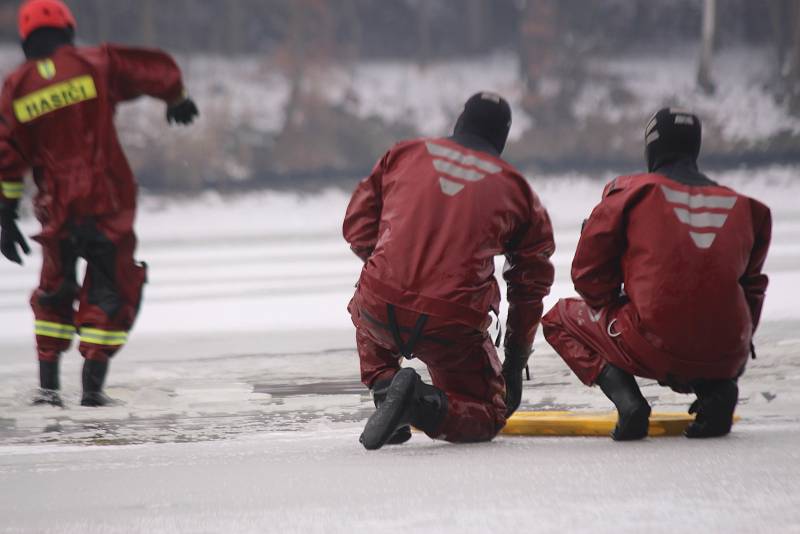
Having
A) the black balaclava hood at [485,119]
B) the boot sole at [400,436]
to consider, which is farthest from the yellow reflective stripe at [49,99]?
the boot sole at [400,436]

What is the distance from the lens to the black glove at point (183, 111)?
4594mm

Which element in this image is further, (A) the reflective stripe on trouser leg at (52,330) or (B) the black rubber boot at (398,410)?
(A) the reflective stripe on trouser leg at (52,330)

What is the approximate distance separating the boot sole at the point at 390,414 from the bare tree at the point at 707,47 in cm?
1661

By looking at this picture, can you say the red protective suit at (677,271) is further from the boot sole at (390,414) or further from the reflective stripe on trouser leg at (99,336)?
the reflective stripe on trouser leg at (99,336)

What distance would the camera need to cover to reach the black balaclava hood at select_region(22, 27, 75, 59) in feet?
14.4

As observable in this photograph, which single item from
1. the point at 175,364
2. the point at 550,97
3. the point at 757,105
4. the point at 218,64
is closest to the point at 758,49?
the point at 757,105

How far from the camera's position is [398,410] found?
10.0 ft

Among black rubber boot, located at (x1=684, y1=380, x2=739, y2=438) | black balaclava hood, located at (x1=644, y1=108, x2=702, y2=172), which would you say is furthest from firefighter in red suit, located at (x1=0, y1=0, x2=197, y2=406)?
black rubber boot, located at (x1=684, y1=380, x2=739, y2=438)

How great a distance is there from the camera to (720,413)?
3.26 metres

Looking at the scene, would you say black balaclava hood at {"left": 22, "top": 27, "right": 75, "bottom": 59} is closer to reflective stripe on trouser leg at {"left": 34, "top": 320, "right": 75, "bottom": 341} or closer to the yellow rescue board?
reflective stripe on trouser leg at {"left": 34, "top": 320, "right": 75, "bottom": 341}

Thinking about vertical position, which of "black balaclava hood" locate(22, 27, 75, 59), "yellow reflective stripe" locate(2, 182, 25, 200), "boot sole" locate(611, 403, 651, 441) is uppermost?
"black balaclava hood" locate(22, 27, 75, 59)

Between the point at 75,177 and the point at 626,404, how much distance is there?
2.19 meters

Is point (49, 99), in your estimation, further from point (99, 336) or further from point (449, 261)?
point (449, 261)

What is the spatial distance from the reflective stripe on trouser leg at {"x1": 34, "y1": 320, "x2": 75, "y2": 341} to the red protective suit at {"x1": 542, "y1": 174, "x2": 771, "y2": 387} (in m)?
2.08
